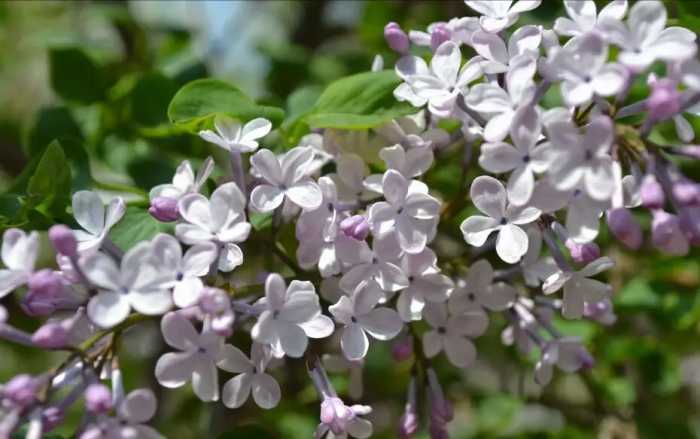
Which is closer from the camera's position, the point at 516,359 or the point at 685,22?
the point at 685,22

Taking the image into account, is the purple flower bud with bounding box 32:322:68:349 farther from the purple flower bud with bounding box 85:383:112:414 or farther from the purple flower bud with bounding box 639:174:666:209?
the purple flower bud with bounding box 639:174:666:209

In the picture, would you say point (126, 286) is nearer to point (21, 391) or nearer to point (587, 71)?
point (21, 391)

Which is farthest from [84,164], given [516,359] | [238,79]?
[238,79]

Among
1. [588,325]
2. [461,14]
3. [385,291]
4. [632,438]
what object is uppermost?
[385,291]

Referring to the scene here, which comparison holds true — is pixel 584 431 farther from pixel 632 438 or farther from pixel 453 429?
pixel 453 429

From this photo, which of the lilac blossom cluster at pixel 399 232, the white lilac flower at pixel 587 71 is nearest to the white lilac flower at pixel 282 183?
the lilac blossom cluster at pixel 399 232

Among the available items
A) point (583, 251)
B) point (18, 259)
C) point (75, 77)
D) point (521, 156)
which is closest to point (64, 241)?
point (18, 259)

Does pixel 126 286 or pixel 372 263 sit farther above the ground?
pixel 126 286
